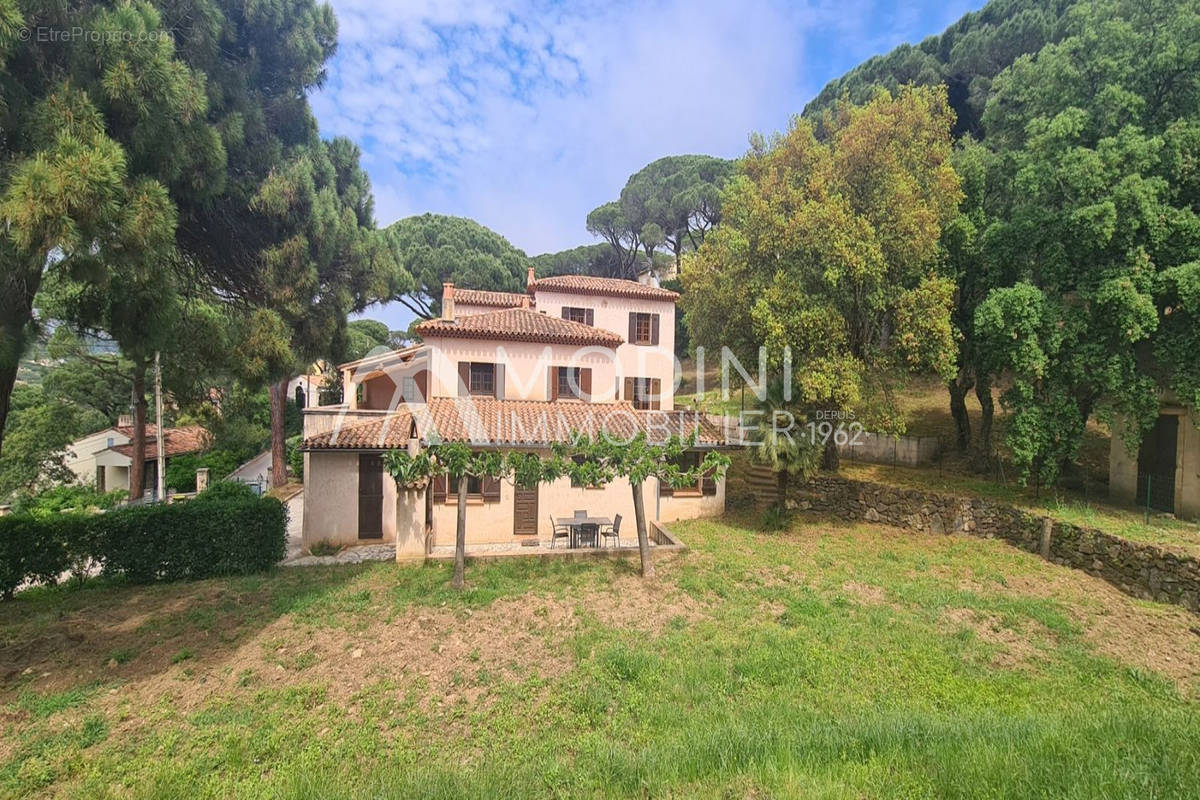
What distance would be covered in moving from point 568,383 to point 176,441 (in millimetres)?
28432

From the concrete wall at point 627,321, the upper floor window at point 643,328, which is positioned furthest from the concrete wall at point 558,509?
the upper floor window at point 643,328

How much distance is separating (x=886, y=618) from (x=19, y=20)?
49.7 feet

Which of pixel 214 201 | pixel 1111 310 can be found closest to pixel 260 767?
pixel 214 201

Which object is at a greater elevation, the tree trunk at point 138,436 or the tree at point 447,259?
the tree at point 447,259

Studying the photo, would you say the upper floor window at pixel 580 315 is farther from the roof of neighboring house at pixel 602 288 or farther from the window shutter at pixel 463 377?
the window shutter at pixel 463 377

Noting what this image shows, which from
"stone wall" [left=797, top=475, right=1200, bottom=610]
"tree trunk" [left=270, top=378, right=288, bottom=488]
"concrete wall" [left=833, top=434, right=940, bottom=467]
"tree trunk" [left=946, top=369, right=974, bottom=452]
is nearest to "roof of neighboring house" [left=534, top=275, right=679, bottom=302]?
"concrete wall" [left=833, top=434, right=940, bottom=467]

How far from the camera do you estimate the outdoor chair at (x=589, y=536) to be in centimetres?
1368

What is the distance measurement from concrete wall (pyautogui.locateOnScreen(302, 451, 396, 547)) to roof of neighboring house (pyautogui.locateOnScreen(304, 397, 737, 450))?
0.87 meters

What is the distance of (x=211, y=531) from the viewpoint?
36.7 feet

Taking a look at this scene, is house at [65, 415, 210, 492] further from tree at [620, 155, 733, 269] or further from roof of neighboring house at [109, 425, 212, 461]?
tree at [620, 155, 733, 269]

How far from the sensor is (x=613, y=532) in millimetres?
14117

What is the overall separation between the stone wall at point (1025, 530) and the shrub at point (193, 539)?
53.0 ft

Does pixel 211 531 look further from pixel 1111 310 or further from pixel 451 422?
pixel 1111 310
